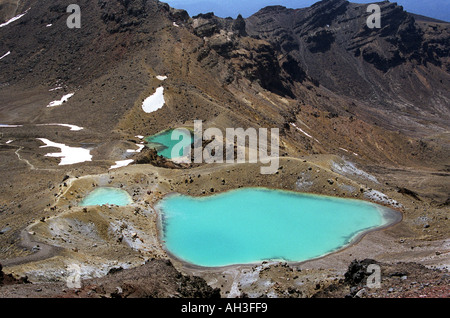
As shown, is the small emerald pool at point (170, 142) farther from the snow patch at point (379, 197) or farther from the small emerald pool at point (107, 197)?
the snow patch at point (379, 197)

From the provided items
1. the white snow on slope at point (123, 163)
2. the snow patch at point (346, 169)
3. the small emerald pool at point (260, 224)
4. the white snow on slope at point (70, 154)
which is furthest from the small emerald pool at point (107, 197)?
the snow patch at point (346, 169)

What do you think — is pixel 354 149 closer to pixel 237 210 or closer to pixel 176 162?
pixel 176 162

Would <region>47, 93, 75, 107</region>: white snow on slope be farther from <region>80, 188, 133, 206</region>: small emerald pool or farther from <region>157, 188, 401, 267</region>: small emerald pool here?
<region>157, 188, 401, 267</region>: small emerald pool

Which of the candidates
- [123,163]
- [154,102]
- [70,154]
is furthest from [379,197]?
[154,102]

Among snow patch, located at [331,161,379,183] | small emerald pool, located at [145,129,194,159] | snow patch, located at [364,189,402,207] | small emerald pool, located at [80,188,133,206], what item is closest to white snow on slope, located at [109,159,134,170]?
small emerald pool, located at [145,129,194,159]

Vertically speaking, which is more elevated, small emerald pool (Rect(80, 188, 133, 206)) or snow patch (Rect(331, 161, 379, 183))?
snow patch (Rect(331, 161, 379, 183))
